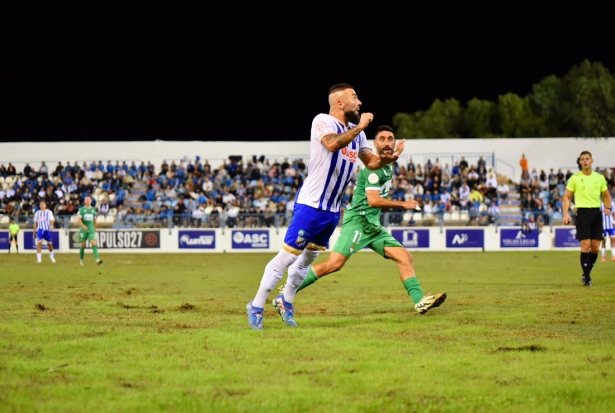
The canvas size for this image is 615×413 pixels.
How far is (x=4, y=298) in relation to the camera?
12.6 m

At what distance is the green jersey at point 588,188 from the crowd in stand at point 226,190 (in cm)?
2123

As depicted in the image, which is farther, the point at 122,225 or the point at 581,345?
the point at 122,225

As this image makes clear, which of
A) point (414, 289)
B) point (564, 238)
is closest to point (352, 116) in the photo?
point (414, 289)

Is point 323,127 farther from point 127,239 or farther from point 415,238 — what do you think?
point 127,239

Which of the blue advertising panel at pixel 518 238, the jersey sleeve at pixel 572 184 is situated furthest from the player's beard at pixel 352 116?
the blue advertising panel at pixel 518 238

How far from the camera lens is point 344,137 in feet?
25.9

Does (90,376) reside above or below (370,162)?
below

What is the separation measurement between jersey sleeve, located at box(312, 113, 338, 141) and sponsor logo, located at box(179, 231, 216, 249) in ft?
96.3

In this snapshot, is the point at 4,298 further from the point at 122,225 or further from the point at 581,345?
the point at 122,225

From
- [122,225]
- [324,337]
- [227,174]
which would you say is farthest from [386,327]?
[227,174]

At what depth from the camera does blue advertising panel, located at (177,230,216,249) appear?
3734cm

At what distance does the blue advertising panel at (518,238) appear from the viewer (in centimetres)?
3653

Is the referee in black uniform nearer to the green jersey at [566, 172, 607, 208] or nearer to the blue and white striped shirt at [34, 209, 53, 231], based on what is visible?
the green jersey at [566, 172, 607, 208]

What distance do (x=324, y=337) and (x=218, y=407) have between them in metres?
3.01
